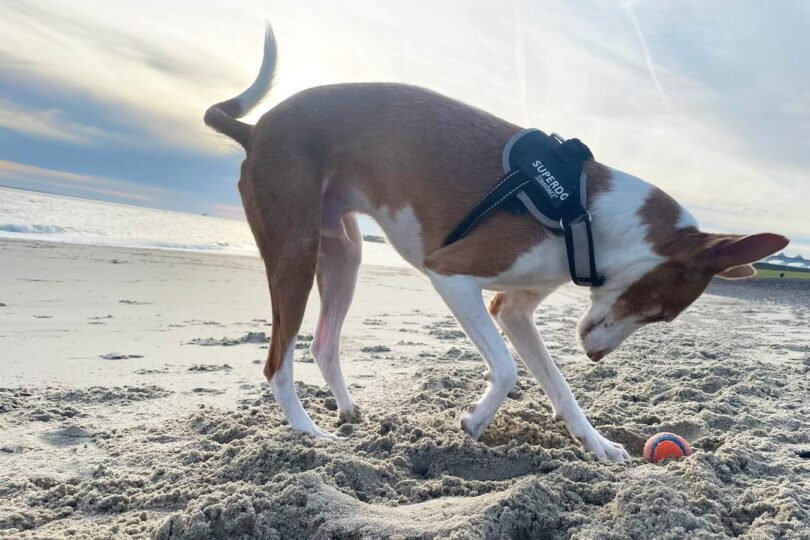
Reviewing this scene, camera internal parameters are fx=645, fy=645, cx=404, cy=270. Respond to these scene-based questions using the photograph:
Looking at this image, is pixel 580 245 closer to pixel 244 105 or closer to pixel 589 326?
pixel 589 326

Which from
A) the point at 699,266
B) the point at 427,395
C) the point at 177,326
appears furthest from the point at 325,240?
the point at 177,326

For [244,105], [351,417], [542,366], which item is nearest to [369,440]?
[351,417]

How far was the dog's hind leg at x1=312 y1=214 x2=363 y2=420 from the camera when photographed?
3.84m

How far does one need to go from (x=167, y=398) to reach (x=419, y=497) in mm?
2004

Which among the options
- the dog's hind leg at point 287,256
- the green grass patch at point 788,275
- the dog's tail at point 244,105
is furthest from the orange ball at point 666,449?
the green grass patch at point 788,275

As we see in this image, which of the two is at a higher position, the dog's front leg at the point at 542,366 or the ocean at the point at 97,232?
the dog's front leg at the point at 542,366

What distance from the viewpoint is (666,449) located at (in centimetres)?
288

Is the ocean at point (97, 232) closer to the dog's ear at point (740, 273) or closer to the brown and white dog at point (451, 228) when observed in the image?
the brown and white dog at point (451, 228)

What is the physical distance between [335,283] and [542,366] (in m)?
1.39

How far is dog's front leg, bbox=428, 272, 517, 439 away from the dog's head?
2.06 feet

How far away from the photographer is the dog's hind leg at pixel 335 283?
3.84m

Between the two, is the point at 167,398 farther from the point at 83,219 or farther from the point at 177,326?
the point at 83,219

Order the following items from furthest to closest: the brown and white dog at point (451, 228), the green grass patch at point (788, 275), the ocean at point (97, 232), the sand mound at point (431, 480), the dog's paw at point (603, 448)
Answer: the green grass patch at point (788, 275)
the ocean at point (97, 232)
the brown and white dog at point (451, 228)
the dog's paw at point (603, 448)
the sand mound at point (431, 480)

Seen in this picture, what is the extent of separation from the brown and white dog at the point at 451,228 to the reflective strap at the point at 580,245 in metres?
0.07
